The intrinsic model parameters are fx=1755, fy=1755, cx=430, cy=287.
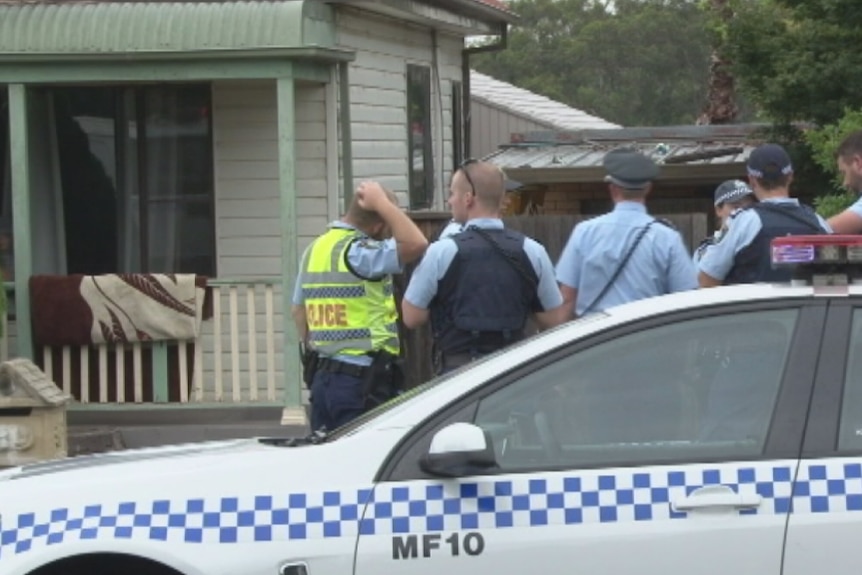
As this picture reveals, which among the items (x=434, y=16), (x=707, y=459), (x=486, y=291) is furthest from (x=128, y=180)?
(x=707, y=459)

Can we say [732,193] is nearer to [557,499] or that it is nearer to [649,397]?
[649,397]

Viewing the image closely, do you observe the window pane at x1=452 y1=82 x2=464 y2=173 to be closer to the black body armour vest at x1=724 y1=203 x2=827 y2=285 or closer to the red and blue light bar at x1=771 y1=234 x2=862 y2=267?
the black body armour vest at x1=724 y1=203 x2=827 y2=285

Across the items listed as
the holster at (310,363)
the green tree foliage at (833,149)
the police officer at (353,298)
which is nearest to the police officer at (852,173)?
the police officer at (353,298)

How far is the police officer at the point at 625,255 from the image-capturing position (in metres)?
7.24

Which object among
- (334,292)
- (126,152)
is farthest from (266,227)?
(334,292)

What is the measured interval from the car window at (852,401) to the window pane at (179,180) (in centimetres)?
880

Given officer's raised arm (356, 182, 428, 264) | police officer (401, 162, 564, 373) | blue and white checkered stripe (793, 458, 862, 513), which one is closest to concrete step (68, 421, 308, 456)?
officer's raised arm (356, 182, 428, 264)

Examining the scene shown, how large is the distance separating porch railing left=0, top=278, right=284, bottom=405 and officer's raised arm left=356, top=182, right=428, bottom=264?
15.8 ft

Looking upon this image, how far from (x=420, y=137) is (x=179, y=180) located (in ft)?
10.6

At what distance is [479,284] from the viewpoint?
23.7 ft

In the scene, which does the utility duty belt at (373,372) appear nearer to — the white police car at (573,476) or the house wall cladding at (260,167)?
the white police car at (573,476)

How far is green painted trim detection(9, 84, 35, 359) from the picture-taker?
12.0 m

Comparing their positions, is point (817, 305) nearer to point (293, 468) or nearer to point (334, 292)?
point (293, 468)

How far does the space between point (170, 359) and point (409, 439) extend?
301 inches
